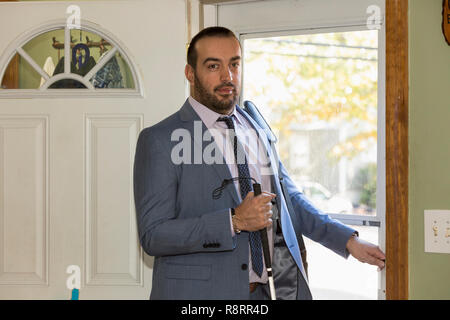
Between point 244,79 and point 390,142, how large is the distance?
868 millimetres

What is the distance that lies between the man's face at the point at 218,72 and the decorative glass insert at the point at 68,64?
1.66ft

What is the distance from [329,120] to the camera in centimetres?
233

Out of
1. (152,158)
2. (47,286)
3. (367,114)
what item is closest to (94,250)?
(47,286)

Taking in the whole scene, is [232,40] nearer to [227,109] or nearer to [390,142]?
[227,109]

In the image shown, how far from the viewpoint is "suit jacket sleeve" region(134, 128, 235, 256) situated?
67.7 inches

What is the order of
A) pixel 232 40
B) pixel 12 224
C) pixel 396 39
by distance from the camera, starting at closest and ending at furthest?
pixel 396 39 → pixel 232 40 → pixel 12 224

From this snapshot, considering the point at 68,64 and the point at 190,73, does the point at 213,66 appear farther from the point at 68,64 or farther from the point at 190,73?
the point at 68,64

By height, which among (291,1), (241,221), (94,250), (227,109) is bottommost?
(94,250)

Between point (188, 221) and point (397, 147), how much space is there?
67cm

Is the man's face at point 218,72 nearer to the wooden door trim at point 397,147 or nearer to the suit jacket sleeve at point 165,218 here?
the suit jacket sleeve at point 165,218

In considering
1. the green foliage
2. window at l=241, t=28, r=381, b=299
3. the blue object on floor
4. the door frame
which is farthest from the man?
the blue object on floor

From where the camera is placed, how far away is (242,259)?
1800mm

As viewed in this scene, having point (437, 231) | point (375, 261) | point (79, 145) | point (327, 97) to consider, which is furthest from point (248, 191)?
point (79, 145)

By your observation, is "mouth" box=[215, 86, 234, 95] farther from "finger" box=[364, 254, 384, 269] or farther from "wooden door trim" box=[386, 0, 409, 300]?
"finger" box=[364, 254, 384, 269]
